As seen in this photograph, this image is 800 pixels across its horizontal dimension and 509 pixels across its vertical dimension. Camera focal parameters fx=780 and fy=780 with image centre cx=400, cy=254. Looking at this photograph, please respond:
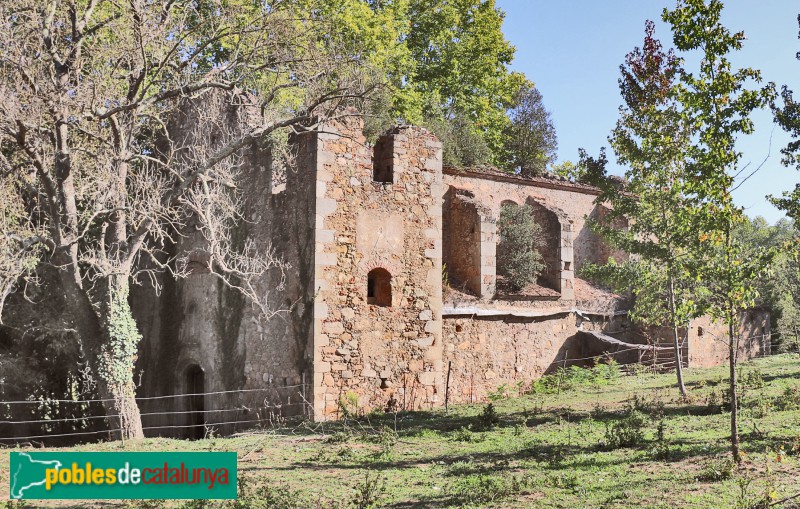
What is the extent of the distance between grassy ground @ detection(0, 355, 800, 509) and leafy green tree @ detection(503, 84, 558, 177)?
51.4 ft

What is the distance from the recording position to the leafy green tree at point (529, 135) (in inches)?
1196

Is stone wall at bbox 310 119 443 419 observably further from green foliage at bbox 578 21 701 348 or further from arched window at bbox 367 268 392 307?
green foliage at bbox 578 21 701 348

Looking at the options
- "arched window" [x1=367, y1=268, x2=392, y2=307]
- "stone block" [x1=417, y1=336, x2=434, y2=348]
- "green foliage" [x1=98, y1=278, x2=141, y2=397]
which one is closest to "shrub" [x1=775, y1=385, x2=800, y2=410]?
"stone block" [x1=417, y1=336, x2=434, y2=348]

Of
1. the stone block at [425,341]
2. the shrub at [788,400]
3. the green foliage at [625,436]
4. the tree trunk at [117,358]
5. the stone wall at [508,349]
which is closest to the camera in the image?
the green foliage at [625,436]

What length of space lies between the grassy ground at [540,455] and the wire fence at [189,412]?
3.57 feet

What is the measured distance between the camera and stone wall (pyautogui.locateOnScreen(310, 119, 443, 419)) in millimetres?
14672

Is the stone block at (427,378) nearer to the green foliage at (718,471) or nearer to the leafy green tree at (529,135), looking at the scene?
the green foliage at (718,471)

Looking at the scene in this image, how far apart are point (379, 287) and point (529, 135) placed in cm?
1671

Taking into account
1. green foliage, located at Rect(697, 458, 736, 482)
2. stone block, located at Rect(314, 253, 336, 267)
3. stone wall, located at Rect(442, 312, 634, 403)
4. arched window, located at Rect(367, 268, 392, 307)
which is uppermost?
stone block, located at Rect(314, 253, 336, 267)

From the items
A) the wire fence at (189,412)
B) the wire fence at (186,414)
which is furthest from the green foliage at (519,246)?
the wire fence at (186,414)

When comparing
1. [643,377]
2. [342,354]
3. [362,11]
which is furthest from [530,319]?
[362,11]

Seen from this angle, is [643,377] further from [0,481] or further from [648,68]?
[0,481]

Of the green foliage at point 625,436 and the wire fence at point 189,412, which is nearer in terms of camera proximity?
the green foliage at point 625,436

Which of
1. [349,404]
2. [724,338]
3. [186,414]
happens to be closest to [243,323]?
[186,414]
